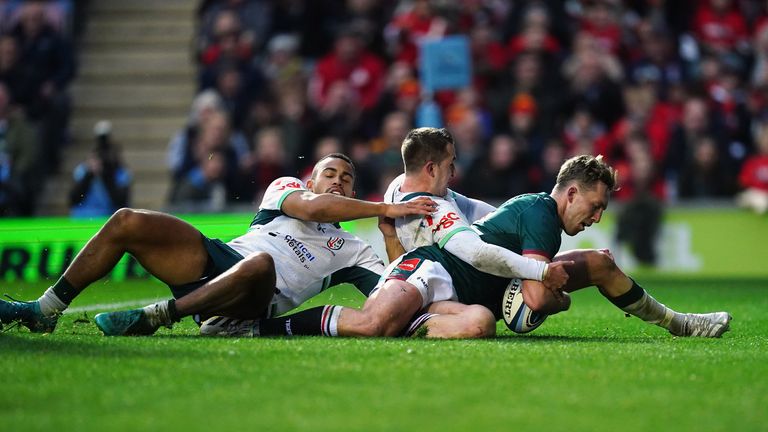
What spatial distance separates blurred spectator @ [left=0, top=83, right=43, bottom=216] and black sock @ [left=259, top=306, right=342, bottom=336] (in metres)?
10.9

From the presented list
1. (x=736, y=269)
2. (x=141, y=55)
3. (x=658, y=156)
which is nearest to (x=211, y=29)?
(x=141, y=55)

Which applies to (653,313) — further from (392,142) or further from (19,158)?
(19,158)

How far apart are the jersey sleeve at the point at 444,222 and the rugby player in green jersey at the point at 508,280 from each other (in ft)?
0.50

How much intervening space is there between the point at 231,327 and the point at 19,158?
11735mm

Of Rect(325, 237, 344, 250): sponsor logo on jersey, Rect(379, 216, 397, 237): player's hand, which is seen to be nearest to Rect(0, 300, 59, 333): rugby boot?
Rect(325, 237, 344, 250): sponsor logo on jersey

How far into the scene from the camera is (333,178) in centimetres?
843

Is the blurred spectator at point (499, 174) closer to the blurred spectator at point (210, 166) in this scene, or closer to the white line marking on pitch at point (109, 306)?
the blurred spectator at point (210, 166)

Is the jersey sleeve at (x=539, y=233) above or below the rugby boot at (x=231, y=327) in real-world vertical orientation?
above

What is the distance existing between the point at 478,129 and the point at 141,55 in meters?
7.12

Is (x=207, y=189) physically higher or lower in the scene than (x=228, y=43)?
lower

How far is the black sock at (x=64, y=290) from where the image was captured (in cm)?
794

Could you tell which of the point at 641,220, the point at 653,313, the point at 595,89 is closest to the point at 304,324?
the point at 653,313

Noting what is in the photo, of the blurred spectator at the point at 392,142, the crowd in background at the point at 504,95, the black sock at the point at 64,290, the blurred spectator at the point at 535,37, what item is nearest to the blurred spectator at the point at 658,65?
the crowd in background at the point at 504,95

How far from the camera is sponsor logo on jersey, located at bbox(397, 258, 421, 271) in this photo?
8.15 m
